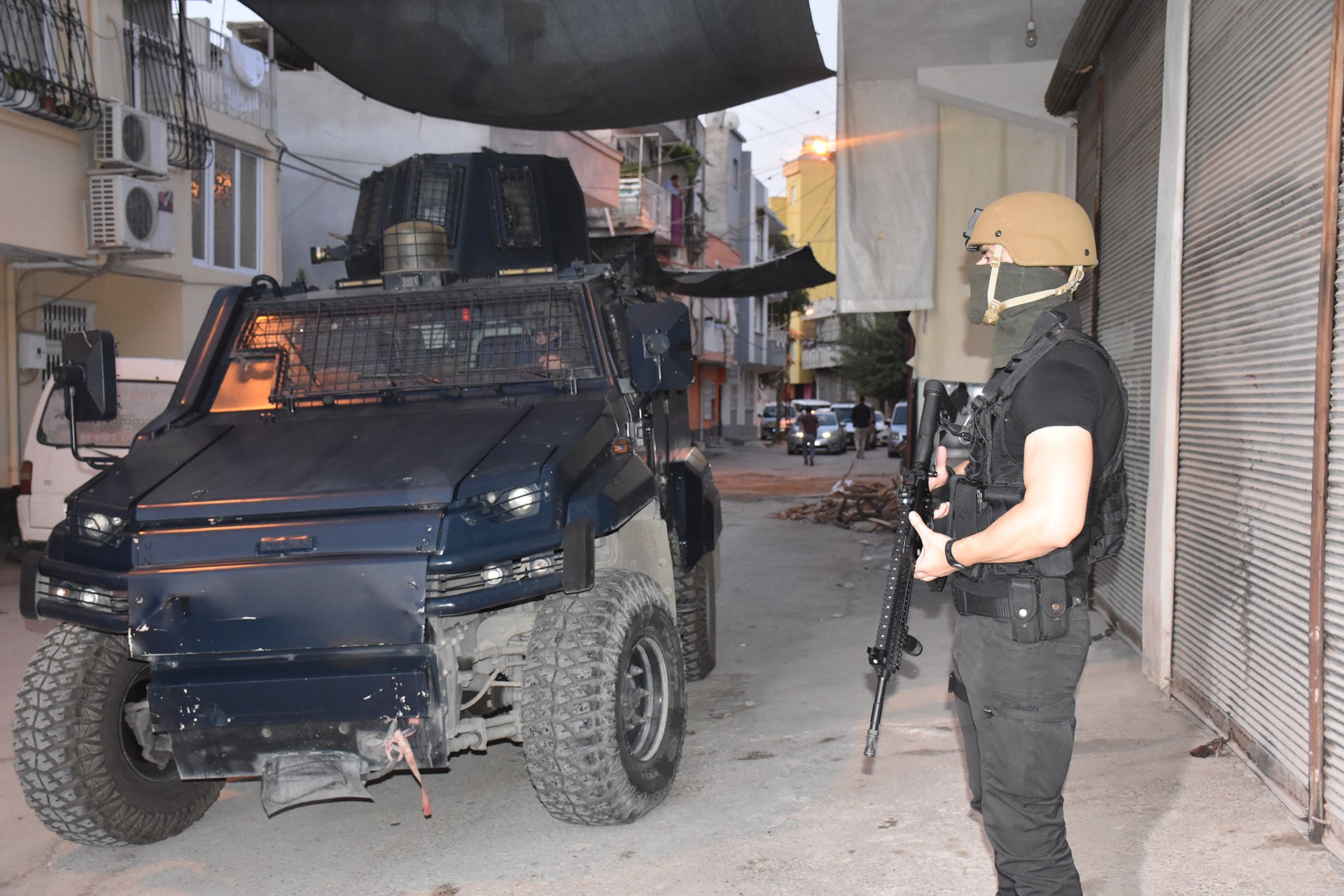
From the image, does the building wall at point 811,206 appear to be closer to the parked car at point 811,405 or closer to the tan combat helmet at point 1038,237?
the parked car at point 811,405

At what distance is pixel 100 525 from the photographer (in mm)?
3871

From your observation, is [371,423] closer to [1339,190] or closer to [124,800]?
[124,800]

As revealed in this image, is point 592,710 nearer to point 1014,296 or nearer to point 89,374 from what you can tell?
point 1014,296

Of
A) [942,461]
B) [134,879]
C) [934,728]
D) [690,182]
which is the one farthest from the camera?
[690,182]

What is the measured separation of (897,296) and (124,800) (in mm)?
7195

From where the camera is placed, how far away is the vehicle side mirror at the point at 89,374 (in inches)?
182

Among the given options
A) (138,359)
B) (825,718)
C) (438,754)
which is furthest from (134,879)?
(138,359)

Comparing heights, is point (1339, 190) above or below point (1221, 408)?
above

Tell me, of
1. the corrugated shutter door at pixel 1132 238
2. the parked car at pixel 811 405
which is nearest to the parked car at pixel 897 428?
the parked car at pixel 811 405

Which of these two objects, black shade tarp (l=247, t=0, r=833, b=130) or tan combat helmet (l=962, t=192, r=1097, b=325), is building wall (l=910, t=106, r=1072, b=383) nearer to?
black shade tarp (l=247, t=0, r=833, b=130)

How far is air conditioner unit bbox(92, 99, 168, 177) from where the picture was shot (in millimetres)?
11695

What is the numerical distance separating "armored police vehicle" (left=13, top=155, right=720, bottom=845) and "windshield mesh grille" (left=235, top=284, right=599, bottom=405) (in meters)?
0.01

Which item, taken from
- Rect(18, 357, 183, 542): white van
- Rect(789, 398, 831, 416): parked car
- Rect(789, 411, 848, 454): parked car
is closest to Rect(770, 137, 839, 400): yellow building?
Rect(789, 398, 831, 416): parked car

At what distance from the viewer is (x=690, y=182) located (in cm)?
3706
